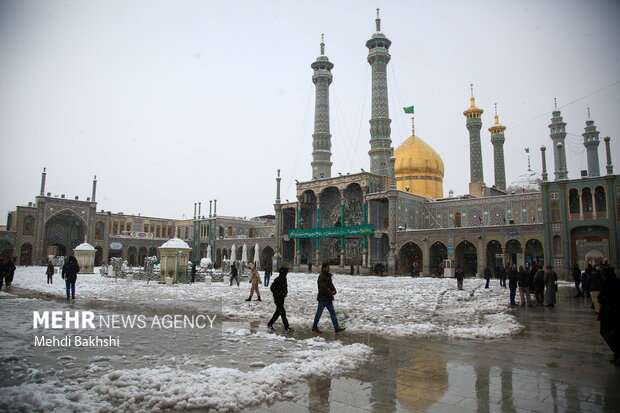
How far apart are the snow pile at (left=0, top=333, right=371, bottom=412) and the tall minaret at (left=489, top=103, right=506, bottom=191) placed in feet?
165

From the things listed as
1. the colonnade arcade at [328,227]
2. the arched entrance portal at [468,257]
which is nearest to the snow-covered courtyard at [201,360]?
the arched entrance portal at [468,257]

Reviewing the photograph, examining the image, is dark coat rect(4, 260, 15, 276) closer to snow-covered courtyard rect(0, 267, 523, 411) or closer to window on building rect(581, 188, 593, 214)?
snow-covered courtyard rect(0, 267, 523, 411)

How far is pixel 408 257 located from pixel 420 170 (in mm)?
13298

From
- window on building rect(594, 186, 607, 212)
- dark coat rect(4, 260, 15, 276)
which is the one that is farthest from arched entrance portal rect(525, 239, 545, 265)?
dark coat rect(4, 260, 15, 276)

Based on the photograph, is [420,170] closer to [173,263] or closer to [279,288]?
[173,263]

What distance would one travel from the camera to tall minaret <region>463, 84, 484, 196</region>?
152ft

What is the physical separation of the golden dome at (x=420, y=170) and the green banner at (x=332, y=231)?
36.3 feet

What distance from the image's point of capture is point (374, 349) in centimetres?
659

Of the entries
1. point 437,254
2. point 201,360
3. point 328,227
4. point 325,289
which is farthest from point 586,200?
point 201,360

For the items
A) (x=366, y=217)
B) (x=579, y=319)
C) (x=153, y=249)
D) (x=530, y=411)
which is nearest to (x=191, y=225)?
(x=153, y=249)

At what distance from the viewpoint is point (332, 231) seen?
40.8 m

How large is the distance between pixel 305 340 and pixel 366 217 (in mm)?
32790

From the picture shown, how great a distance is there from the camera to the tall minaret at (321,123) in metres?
50.6

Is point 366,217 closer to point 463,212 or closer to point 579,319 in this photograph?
point 463,212
